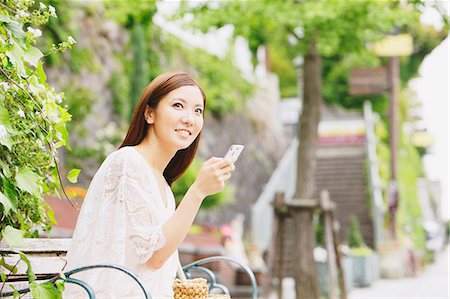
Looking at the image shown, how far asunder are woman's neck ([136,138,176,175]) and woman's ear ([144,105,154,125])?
0.06 metres

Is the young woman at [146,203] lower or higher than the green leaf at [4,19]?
lower

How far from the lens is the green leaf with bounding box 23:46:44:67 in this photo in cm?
273

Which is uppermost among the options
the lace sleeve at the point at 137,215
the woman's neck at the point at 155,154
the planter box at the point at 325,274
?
the planter box at the point at 325,274

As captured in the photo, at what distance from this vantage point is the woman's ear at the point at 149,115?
113 inches

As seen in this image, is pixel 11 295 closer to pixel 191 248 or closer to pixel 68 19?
pixel 191 248

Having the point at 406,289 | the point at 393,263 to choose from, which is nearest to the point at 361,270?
the point at 406,289

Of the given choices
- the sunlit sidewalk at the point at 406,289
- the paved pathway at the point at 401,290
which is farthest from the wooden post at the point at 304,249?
the sunlit sidewalk at the point at 406,289

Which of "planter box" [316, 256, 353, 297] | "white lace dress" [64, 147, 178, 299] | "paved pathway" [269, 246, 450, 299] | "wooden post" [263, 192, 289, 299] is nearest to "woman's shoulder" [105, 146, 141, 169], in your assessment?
"white lace dress" [64, 147, 178, 299]

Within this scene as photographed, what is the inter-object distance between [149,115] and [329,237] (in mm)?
6903

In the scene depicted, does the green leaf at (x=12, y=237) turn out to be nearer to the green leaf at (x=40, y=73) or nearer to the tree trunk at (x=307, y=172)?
the green leaf at (x=40, y=73)

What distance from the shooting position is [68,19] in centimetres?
1330

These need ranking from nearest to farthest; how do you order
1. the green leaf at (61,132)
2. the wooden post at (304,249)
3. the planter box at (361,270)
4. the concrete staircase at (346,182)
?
the green leaf at (61,132) < the wooden post at (304,249) < the planter box at (361,270) < the concrete staircase at (346,182)

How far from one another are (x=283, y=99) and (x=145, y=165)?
2759 centimetres

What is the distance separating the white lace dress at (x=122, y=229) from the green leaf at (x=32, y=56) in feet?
1.30
